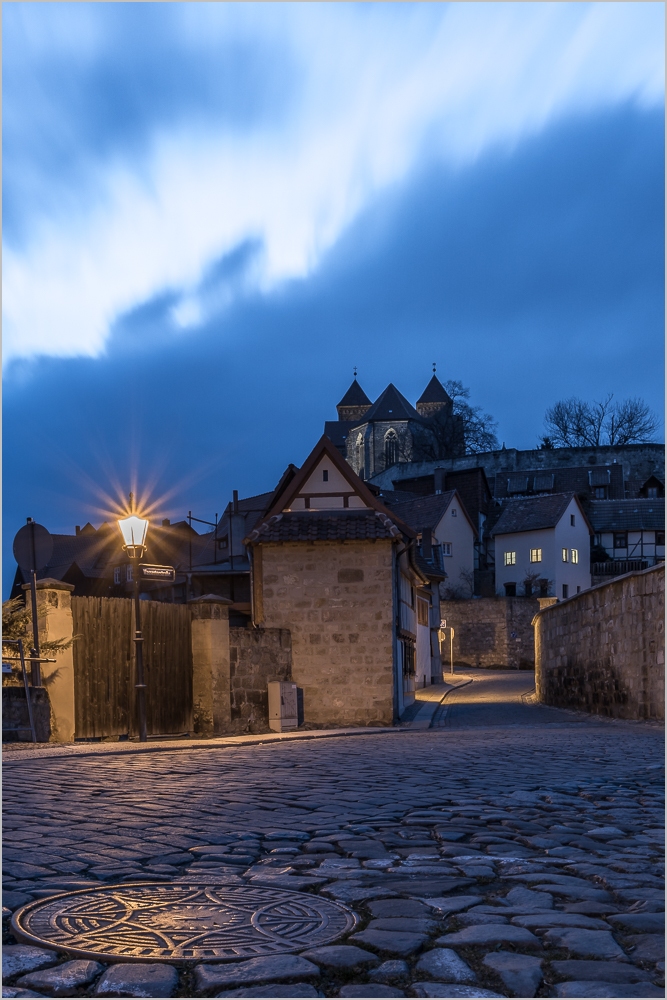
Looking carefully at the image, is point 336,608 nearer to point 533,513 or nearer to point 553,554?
point 553,554

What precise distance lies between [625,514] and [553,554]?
873cm

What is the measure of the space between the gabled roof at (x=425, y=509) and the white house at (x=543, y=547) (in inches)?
170

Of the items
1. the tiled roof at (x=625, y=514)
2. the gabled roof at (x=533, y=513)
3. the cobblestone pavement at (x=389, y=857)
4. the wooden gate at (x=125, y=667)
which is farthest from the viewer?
the tiled roof at (x=625, y=514)

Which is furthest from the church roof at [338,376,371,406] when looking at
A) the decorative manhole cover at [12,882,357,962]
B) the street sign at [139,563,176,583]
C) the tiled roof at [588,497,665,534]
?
the decorative manhole cover at [12,882,357,962]

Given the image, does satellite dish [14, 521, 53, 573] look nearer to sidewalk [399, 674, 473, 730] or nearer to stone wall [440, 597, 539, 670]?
sidewalk [399, 674, 473, 730]

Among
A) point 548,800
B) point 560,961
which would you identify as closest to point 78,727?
point 548,800

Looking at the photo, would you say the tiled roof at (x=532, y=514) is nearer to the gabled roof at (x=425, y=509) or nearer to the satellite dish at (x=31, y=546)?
the gabled roof at (x=425, y=509)

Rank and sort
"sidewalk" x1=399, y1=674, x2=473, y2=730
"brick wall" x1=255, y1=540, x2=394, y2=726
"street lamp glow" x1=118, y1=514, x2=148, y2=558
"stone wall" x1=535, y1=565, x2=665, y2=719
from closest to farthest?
"street lamp glow" x1=118, y1=514, x2=148, y2=558
"stone wall" x1=535, y1=565, x2=665, y2=719
"sidewalk" x1=399, y1=674, x2=473, y2=730
"brick wall" x1=255, y1=540, x2=394, y2=726

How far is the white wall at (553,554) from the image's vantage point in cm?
6569

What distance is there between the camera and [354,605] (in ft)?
73.4

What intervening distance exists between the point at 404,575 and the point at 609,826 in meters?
22.7

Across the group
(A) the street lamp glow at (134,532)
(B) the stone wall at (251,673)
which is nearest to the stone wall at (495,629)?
(B) the stone wall at (251,673)

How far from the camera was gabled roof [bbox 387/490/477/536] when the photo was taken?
64188 millimetres

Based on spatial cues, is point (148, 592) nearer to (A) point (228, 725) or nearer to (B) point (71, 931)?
(A) point (228, 725)
